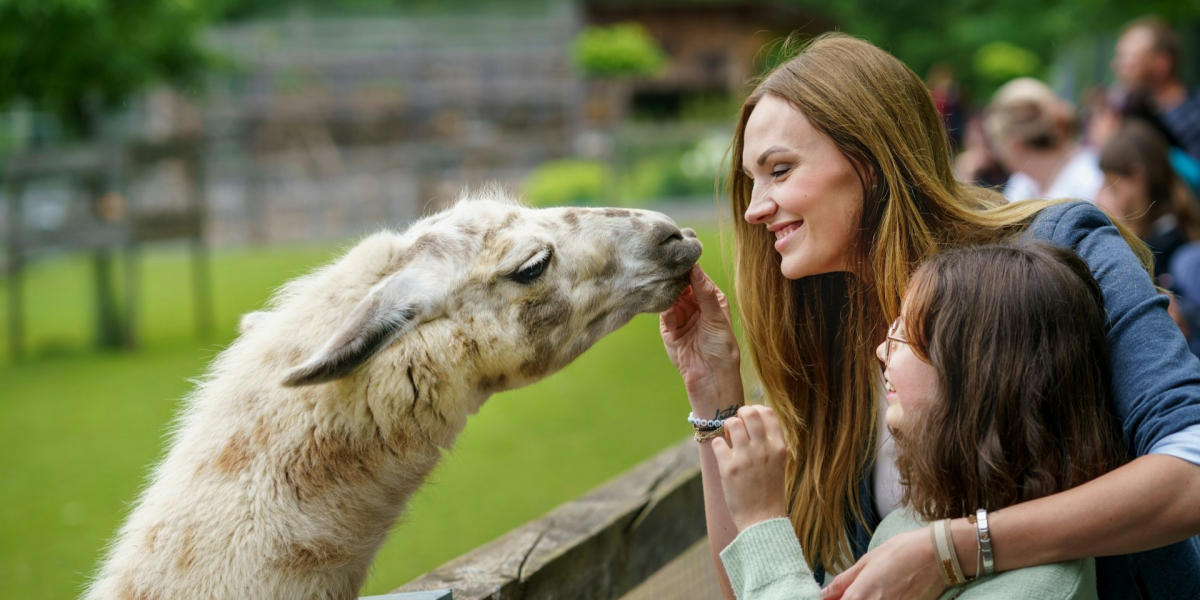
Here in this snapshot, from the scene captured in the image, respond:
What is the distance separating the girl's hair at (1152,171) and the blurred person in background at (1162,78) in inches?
75.2

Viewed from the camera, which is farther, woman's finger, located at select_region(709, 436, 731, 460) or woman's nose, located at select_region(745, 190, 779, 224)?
woman's nose, located at select_region(745, 190, 779, 224)

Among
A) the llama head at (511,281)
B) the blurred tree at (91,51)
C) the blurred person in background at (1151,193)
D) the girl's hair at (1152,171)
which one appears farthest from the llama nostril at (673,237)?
the blurred tree at (91,51)

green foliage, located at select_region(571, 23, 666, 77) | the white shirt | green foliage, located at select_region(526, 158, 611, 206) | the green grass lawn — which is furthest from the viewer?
green foliage, located at select_region(571, 23, 666, 77)

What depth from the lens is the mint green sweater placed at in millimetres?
1604

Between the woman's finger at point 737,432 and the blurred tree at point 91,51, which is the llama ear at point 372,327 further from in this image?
the blurred tree at point 91,51

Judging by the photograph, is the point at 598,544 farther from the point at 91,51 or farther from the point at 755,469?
the point at 91,51

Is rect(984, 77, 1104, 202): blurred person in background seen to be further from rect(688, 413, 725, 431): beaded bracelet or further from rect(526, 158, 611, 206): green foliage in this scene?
rect(526, 158, 611, 206): green foliage

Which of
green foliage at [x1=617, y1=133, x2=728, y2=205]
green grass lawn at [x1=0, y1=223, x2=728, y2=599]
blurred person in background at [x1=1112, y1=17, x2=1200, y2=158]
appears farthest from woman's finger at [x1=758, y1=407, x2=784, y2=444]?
green foliage at [x1=617, y1=133, x2=728, y2=205]

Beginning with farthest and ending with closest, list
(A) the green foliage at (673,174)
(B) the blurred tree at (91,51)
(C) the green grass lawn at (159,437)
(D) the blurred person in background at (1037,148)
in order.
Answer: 1. (A) the green foliage at (673,174)
2. (B) the blurred tree at (91,51)
3. (D) the blurred person in background at (1037,148)
4. (C) the green grass lawn at (159,437)

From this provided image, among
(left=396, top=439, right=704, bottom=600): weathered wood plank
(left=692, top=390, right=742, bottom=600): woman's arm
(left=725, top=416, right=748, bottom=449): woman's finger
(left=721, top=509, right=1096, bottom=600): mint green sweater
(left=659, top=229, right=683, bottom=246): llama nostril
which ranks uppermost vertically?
(left=659, top=229, right=683, bottom=246): llama nostril

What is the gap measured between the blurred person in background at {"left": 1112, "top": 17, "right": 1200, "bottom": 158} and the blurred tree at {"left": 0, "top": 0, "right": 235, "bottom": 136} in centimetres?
875

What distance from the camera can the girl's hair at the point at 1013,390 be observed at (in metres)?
1.64

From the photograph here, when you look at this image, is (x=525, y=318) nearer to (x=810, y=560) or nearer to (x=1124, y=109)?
(x=810, y=560)

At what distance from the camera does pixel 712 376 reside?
228cm
